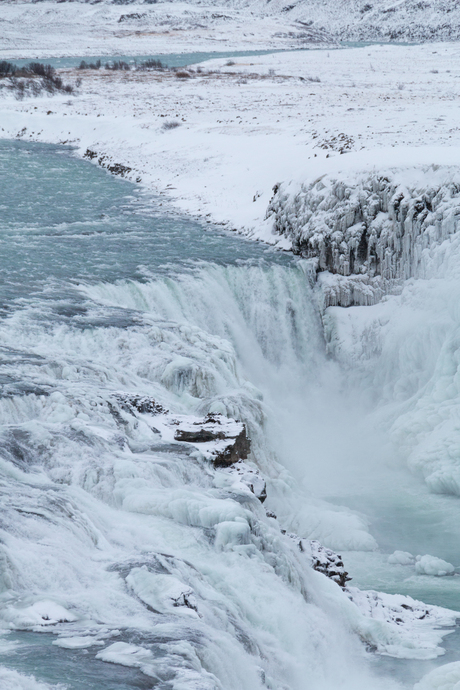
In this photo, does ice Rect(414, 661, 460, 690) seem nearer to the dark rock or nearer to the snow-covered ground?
the dark rock

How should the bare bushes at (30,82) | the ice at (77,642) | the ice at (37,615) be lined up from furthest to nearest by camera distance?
the bare bushes at (30,82)
the ice at (37,615)
the ice at (77,642)

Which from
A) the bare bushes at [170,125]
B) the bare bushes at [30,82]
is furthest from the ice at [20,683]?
the bare bushes at [30,82]

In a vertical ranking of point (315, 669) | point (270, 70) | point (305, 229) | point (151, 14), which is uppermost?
point (151, 14)

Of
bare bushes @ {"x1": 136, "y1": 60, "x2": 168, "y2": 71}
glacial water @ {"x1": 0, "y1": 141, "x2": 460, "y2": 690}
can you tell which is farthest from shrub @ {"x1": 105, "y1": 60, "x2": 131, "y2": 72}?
glacial water @ {"x1": 0, "y1": 141, "x2": 460, "y2": 690}

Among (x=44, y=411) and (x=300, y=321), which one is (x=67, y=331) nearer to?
(x=44, y=411)

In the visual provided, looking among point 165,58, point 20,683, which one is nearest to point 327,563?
point 20,683

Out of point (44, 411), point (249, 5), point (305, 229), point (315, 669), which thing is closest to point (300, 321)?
point (305, 229)

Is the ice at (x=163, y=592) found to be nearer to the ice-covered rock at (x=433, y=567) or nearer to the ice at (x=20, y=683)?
the ice at (x=20, y=683)
